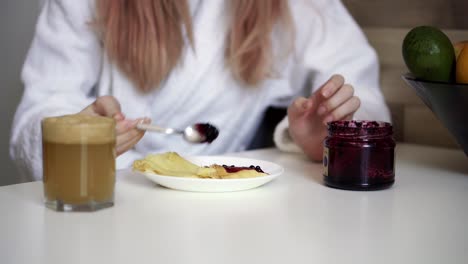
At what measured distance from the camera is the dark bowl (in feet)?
3.38

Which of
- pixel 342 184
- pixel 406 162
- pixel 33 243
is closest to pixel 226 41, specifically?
pixel 406 162

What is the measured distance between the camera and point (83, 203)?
2.78 feet

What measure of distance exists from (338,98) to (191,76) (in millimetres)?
432

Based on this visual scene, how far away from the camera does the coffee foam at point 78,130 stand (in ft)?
2.71

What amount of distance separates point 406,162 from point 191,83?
509 millimetres

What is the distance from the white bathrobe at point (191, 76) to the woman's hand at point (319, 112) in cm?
22

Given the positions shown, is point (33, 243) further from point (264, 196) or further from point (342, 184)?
point (342, 184)

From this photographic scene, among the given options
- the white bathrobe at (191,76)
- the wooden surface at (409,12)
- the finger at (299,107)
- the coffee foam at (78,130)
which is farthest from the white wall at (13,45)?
the coffee foam at (78,130)

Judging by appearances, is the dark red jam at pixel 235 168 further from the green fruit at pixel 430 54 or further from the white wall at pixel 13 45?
the white wall at pixel 13 45

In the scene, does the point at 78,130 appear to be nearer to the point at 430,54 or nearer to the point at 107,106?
the point at 107,106

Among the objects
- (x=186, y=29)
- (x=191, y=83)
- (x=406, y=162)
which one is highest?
(x=186, y=29)

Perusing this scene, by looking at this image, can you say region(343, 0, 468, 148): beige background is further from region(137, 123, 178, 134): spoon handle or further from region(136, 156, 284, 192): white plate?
region(137, 123, 178, 134): spoon handle

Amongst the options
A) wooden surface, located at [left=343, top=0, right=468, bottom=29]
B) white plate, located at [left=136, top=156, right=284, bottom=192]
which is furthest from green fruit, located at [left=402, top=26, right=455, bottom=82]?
wooden surface, located at [left=343, top=0, right=468, bottom=29]

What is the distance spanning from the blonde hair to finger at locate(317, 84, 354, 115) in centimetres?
35
